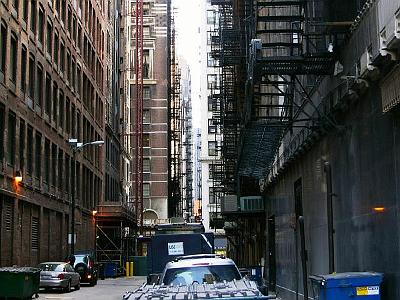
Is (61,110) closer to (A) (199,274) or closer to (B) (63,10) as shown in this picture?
(B) (63,10)

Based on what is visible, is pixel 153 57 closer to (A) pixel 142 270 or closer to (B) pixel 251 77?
(A) pixel 142 270

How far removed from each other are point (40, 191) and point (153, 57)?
226ft

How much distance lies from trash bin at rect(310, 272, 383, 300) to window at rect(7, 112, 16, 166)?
26.1 m

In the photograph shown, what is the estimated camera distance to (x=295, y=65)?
623 inches

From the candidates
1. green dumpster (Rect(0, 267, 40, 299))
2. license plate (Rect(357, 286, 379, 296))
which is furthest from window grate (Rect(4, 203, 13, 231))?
license plate (Rect(357, 286, 379, 296))

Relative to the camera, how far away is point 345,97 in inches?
578

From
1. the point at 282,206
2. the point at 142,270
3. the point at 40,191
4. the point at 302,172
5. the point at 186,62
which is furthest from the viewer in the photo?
the point at 186,62

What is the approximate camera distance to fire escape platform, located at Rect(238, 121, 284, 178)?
69.8 feet

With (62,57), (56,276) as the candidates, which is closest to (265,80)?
(56,276)

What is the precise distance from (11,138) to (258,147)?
1588 cm

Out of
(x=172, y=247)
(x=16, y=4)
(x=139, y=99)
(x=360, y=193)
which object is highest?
(x=139, y=99)

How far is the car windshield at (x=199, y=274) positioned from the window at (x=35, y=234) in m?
→ 28.3

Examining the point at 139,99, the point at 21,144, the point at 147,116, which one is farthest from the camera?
the point at 147,116

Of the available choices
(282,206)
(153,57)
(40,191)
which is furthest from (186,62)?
(282,206)
